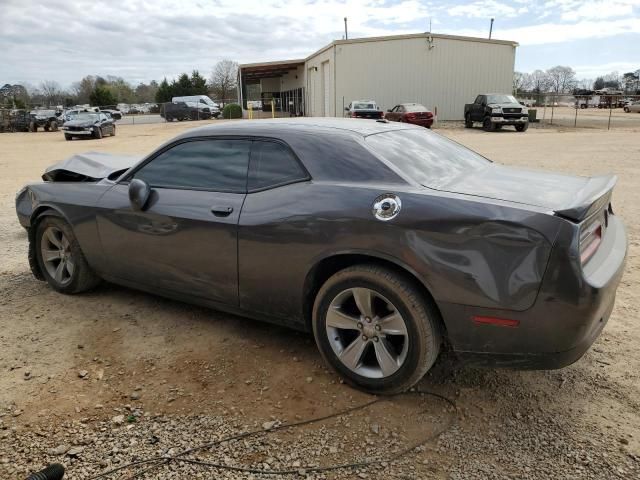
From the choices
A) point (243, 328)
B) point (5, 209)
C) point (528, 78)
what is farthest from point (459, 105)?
point (528, 78)

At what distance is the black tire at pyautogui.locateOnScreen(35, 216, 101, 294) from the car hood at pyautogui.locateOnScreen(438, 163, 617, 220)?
3.00 metres

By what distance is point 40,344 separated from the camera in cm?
367

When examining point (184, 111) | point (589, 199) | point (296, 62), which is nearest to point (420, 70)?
point (296, 62)

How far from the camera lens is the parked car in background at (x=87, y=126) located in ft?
85.5

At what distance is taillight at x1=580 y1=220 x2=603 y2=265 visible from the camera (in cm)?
252

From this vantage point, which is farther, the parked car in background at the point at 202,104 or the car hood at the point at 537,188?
the parked car in background at the point at 202,104

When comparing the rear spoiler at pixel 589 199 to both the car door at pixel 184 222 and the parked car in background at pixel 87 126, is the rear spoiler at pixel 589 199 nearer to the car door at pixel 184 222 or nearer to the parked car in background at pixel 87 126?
the car door at pixel 184 222

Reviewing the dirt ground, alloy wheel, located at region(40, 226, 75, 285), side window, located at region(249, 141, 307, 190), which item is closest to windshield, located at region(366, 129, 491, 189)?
side window, located at region(249, 141, 307, 190)

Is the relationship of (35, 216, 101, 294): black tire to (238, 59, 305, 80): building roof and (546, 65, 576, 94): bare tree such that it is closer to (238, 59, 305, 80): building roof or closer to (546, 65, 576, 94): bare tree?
(238, 59, 305, 80): building roof

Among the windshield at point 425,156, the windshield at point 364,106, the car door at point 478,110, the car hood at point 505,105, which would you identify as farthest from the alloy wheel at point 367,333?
the car door at point 478,110

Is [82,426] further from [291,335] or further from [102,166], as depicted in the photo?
[102,166]

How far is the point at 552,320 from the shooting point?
244 centimetres

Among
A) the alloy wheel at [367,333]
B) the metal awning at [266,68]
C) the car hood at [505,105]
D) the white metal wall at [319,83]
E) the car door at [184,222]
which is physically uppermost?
the metal awning at [266,68]

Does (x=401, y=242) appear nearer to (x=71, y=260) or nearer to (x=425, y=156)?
(x=425, y=156)
